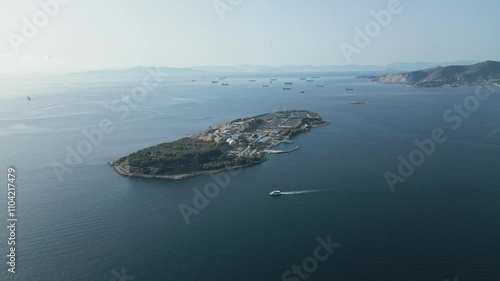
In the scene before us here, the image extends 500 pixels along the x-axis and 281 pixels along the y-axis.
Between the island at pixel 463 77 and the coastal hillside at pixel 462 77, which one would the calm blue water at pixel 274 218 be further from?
the coastal hillside at pixel 462 77

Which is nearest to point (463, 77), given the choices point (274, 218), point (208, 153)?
point (208, 153)

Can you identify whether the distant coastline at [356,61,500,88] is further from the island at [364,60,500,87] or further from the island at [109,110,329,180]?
the island at [109,110,329,180]

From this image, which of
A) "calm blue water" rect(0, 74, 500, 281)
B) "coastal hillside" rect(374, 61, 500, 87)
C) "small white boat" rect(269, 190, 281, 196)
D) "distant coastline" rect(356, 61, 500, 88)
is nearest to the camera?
"calm blue water" rect(0, 74, 500, 281)

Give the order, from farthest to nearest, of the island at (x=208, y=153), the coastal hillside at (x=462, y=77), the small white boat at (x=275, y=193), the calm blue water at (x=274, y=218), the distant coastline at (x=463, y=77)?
the coastal hillside at (x=462, y=77) → the distant coastline at (x=463, y=77) → the island at (x=208, y=153) → the small white boat at (x=275, y=193) → the calm blue water at (x=274, y=218)

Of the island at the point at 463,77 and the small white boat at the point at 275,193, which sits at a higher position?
the island at the point at 463,77

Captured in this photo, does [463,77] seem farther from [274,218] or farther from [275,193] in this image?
[274,218]

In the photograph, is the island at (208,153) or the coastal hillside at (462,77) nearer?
the island at (208,153)

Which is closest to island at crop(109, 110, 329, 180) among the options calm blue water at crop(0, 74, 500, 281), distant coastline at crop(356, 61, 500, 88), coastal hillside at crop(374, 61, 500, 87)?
calm blue water at crop(0, 74, 500, 281)

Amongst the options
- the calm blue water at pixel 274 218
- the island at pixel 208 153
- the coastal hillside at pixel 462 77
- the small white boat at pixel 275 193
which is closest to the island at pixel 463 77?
the coastal hillside at pixel 462 77
